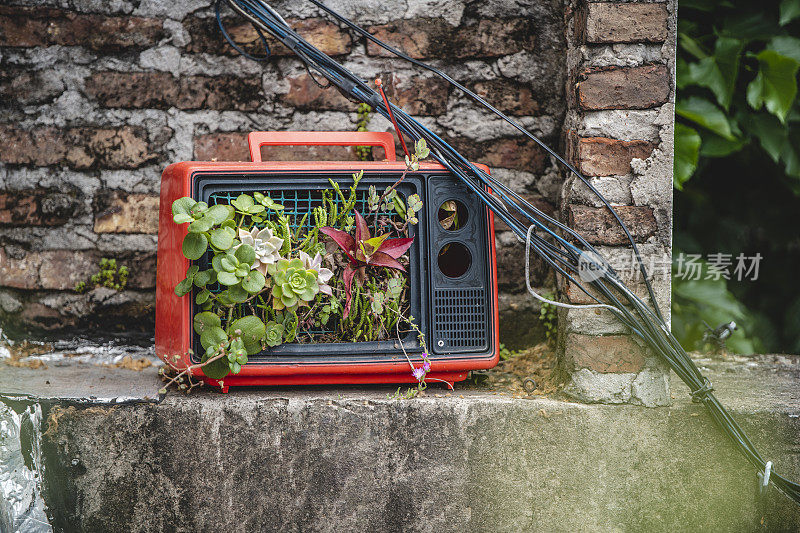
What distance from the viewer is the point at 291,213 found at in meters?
1.12

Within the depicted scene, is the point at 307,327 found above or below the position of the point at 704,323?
above

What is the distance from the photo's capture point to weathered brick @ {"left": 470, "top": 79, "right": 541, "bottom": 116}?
1.46 metres

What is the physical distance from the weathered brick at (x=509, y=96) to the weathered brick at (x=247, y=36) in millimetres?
413

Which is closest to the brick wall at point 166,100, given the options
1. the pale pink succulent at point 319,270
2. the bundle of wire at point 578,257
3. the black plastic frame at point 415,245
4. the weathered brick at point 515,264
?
the weathered brick at point 515,264

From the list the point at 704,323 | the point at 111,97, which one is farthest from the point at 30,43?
the point at 704,323

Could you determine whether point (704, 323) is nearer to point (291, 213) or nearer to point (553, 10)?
point (553, 10)

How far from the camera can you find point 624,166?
1.15 m

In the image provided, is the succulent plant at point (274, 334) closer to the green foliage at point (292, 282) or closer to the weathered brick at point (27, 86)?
the green foliage at point (292, 282)

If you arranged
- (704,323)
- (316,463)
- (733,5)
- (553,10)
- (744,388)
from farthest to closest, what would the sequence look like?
(733,5) < (704,323) < (553,10) < (744,388) < (316,463)

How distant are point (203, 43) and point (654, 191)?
1.22 metres

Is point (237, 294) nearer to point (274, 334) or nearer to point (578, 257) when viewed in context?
point (274, 334)

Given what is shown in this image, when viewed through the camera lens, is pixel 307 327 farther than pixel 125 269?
No

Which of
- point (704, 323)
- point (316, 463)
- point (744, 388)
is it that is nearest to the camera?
point (316, 463)

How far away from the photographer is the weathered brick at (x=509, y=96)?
4.77ft
